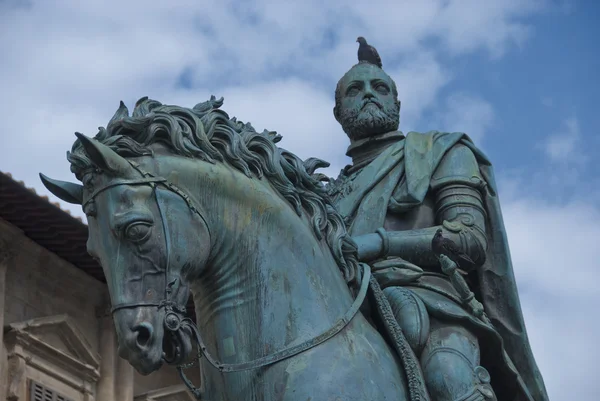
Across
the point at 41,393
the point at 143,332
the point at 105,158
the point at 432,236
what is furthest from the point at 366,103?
the point at 41,393

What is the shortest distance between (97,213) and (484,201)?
6.87ft

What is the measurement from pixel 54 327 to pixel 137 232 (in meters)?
18.3

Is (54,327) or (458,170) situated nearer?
(458,170)

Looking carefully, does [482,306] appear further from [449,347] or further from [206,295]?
[206,295]

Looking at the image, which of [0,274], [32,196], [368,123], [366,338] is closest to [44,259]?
[0,274]

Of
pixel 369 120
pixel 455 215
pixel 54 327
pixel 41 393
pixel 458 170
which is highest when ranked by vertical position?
pixel 54 327

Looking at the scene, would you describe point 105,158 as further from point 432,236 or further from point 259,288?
point 432,236

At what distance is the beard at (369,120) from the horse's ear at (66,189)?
196 cm

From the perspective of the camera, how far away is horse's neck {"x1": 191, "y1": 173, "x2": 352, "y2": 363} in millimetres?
5391

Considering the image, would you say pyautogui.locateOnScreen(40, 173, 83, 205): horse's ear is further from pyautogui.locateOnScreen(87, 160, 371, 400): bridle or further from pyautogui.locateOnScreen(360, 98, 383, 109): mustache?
pyautogui.locateOnScreen(360, 98, 383, 109): mustache

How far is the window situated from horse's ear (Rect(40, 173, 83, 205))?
16.7 m

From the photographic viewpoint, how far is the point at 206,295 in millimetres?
5496

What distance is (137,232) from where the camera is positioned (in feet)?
17.2

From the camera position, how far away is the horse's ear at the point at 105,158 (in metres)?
5.33
